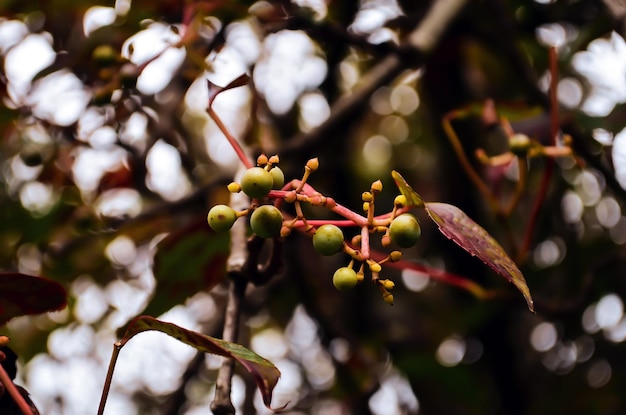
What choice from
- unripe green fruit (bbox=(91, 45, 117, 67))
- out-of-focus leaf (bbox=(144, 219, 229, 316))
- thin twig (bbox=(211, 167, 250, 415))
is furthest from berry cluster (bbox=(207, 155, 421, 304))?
unripe green fruit (bbox=(91, 45, 117, 67))

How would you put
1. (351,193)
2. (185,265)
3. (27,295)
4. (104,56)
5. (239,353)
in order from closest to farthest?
1. (239,353)
2. (27,295)
3. (185,265)
4. (104,56)
5. (351,193)

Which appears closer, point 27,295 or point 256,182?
point 256,182

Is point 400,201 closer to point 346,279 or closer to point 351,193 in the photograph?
point 346,279

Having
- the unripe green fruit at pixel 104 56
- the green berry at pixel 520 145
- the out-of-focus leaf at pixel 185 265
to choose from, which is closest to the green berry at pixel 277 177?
the out-of-focus leaf at pixel 185 265

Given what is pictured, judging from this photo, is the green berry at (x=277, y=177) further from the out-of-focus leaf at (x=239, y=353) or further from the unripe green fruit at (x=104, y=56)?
the unripe green fruit at (x=104, y=56)

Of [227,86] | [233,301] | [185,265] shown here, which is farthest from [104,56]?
[233,301]

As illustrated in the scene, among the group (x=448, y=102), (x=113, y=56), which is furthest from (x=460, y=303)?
(x=113, y=56)
